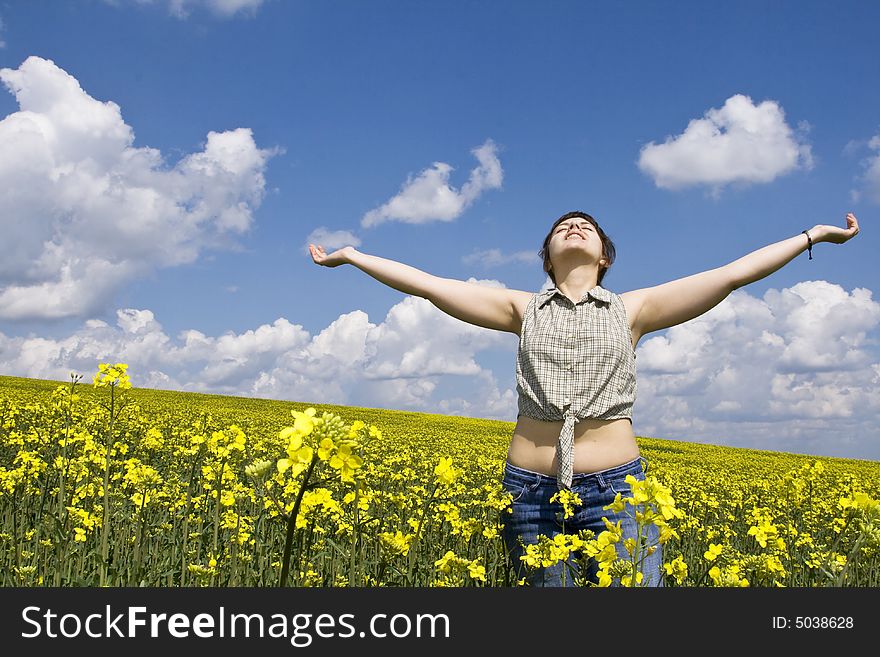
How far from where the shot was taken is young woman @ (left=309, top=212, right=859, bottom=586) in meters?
3.42

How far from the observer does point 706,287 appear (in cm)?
378

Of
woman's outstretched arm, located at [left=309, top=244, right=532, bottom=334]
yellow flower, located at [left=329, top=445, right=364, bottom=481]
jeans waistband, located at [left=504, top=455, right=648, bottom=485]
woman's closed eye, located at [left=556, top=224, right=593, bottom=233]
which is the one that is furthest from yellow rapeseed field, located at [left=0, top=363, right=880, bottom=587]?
woman's closed eye, located at [left=556, top=224, right=593, bottom=233]

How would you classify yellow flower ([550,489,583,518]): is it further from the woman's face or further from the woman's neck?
the woman's face

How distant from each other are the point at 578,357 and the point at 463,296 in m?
0.82

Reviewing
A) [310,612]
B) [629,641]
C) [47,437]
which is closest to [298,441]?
[310,612]

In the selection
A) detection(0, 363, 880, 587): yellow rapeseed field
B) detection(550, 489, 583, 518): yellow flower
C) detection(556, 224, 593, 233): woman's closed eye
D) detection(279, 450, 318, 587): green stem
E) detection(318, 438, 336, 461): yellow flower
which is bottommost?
detection(0, 363, 880, 587): yellow rapeseed field

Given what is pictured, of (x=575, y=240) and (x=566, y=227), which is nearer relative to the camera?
(x=575, y=240)

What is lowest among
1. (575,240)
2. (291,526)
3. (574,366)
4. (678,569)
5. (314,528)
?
(314,528)

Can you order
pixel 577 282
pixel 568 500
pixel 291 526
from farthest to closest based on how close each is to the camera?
pixel 577 282, pixel 568 500, pixel 291 526

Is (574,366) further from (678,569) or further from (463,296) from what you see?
(678,569)

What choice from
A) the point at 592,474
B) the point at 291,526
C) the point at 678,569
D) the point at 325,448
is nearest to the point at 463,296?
the point at 592,474

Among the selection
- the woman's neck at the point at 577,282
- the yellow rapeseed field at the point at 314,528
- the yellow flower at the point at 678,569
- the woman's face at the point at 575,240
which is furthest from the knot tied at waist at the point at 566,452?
the woman's face at the point at 575,240

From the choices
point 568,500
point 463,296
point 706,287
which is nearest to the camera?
point 568,500

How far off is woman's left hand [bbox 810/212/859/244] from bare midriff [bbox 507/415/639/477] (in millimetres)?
1644
